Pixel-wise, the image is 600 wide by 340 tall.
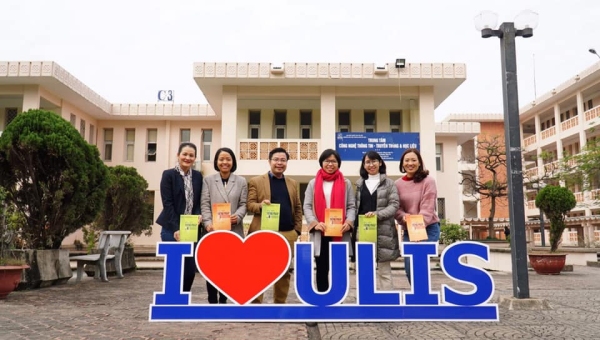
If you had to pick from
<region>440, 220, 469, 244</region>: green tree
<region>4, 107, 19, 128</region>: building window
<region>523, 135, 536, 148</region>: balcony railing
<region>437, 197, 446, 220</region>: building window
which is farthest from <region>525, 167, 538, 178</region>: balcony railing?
<region>4, 107, 19, 128</region>: building window

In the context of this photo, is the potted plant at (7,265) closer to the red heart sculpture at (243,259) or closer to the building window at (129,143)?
the red heart sculpture at (243,259)

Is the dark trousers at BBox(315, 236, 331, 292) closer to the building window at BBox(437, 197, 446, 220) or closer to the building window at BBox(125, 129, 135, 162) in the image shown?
the building window at BBox(437, 197, 446, 220)

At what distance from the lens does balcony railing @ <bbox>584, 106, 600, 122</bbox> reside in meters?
27.0

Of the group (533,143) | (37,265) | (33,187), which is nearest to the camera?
(37,265)

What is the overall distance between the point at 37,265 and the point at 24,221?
125 centimetres

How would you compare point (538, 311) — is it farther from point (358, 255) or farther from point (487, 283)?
point (358, 255)

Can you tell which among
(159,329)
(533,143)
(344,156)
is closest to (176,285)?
(159,329)

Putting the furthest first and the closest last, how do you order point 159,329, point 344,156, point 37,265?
point 344,156 → point 37,265 → point 159,329

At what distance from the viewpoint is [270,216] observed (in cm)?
477

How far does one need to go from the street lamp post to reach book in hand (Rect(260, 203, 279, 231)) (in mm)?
3305

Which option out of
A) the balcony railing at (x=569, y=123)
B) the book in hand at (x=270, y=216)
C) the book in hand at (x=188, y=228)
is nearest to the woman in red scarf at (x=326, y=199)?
the book in hand at (x=270, y=216)

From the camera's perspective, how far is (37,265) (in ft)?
27.1

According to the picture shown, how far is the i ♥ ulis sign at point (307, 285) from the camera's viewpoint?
4293 mm

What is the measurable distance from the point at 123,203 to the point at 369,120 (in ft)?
34.1
